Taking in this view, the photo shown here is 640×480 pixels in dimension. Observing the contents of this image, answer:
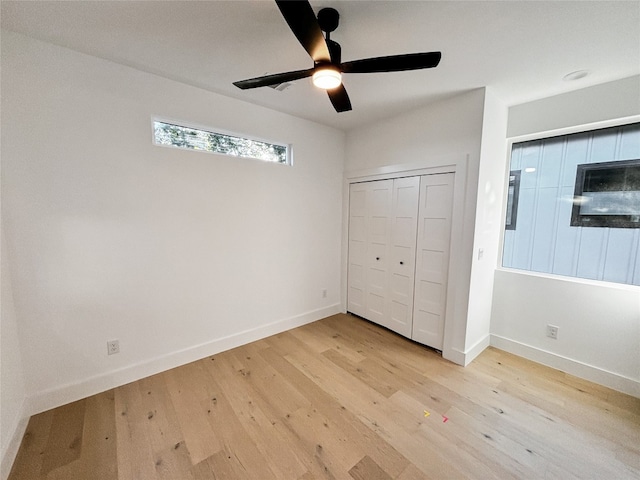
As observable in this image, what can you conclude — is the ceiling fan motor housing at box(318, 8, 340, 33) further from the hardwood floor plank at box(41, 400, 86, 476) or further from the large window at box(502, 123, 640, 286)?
the hardwood floor plank at box(41, 400, 86, 476)

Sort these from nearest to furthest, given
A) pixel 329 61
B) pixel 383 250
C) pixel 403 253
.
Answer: pixel 329 61 → pixel 403 253 → pixel 383 250

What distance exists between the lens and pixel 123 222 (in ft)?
6.82

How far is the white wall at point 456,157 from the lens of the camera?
7.64ft

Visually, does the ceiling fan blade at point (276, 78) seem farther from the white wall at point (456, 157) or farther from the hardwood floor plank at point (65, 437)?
the hardwood floor plank at point (65, 437)

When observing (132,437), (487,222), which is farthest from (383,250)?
(132,437)

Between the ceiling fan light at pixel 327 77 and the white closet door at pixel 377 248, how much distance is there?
179 cm

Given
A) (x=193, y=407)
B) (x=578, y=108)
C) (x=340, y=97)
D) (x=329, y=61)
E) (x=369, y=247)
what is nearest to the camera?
(x=329, y=61)

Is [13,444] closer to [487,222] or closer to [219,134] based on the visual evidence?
[219,134]

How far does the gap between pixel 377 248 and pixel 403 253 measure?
38cm

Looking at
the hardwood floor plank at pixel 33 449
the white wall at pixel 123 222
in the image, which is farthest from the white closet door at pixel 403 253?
the hardwood floor plank at pixel 33 449

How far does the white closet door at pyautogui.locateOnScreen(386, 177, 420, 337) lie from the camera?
111 inches

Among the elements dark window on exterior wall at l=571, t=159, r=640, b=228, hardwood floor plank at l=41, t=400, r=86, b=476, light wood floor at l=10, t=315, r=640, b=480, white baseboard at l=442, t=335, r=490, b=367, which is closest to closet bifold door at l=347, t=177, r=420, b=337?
white baseboard at l=442, t=335, r=490, b=367

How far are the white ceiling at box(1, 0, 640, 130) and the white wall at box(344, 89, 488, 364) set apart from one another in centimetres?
25

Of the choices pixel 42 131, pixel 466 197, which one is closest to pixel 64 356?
pixel 42 131
